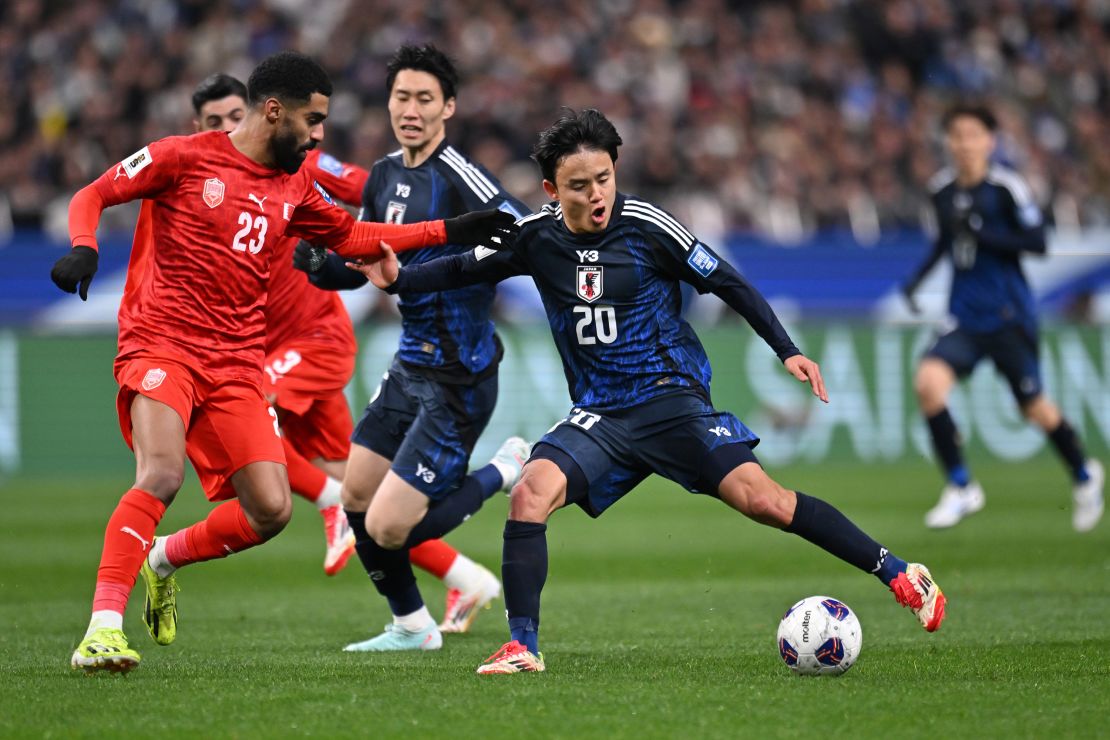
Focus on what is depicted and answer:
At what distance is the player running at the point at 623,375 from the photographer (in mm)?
6352

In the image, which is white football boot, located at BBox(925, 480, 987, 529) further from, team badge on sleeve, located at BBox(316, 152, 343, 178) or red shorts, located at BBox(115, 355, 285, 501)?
red shorts, located at BBox(115, 355, 285, 501)

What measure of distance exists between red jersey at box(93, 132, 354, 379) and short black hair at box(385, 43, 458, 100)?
1.45 m

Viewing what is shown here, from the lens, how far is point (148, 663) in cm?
660

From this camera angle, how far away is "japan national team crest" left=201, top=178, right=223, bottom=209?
6.46m

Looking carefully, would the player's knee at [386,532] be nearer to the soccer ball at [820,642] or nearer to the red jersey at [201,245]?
the red jersey at [201,245]

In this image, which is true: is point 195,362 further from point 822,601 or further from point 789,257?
point 789,257

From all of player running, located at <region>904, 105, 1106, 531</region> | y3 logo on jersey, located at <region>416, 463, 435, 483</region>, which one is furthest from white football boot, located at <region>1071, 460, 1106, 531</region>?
y3 logo on jersey, located at <region>416, 463, 435, 483</region>

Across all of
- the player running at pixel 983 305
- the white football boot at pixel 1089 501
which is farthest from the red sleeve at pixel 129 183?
the white football boot at pixel 1089 501

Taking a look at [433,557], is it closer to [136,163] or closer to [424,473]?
[424,473]

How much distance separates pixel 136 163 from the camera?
6.36m

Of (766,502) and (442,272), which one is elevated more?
(442,272)

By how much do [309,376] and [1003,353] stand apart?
593cm

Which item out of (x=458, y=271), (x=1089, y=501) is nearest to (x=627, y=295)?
(x=458, y=271)

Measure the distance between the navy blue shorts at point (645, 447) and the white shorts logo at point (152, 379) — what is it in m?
1.53
